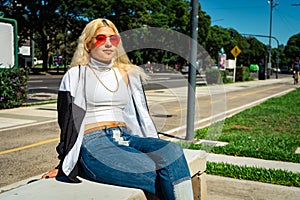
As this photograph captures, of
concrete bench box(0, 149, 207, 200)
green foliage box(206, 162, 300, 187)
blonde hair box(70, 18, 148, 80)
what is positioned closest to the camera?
concrete bench box(0, 149, 207, 200)

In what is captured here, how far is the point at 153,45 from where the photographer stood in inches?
129

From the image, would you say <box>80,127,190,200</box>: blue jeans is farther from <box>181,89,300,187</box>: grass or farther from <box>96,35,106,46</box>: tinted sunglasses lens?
<box>181,89,300,187</box>: grass

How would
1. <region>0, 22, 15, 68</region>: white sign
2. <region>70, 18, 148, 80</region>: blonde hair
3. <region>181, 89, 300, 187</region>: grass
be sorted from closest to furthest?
1. <region>70, 18, 148, 80</region>: blonde hair
2. <region>181, 89, 300, 187</region>: grass
3. <region>0, 22, 15, 68</region>: white sign

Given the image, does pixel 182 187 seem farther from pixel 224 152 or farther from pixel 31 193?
pixel 224 152

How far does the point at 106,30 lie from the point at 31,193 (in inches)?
54.1

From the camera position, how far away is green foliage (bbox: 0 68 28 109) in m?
11.6

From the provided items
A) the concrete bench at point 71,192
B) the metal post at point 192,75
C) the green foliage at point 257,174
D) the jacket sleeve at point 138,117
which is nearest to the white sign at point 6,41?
the metal post at point 192,75

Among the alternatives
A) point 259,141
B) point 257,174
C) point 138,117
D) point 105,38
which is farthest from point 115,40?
point 259,141

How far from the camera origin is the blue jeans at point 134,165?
8.29ft

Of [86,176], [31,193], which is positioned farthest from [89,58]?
[31,193]

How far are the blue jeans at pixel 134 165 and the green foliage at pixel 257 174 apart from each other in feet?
7.66

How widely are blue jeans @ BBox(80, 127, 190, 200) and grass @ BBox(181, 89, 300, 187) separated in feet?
6.34

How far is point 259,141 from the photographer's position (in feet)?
21.8

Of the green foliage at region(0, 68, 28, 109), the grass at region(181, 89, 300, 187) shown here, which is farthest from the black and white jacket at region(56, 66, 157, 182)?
the green foliage at region(0, 68, 28, 109)
